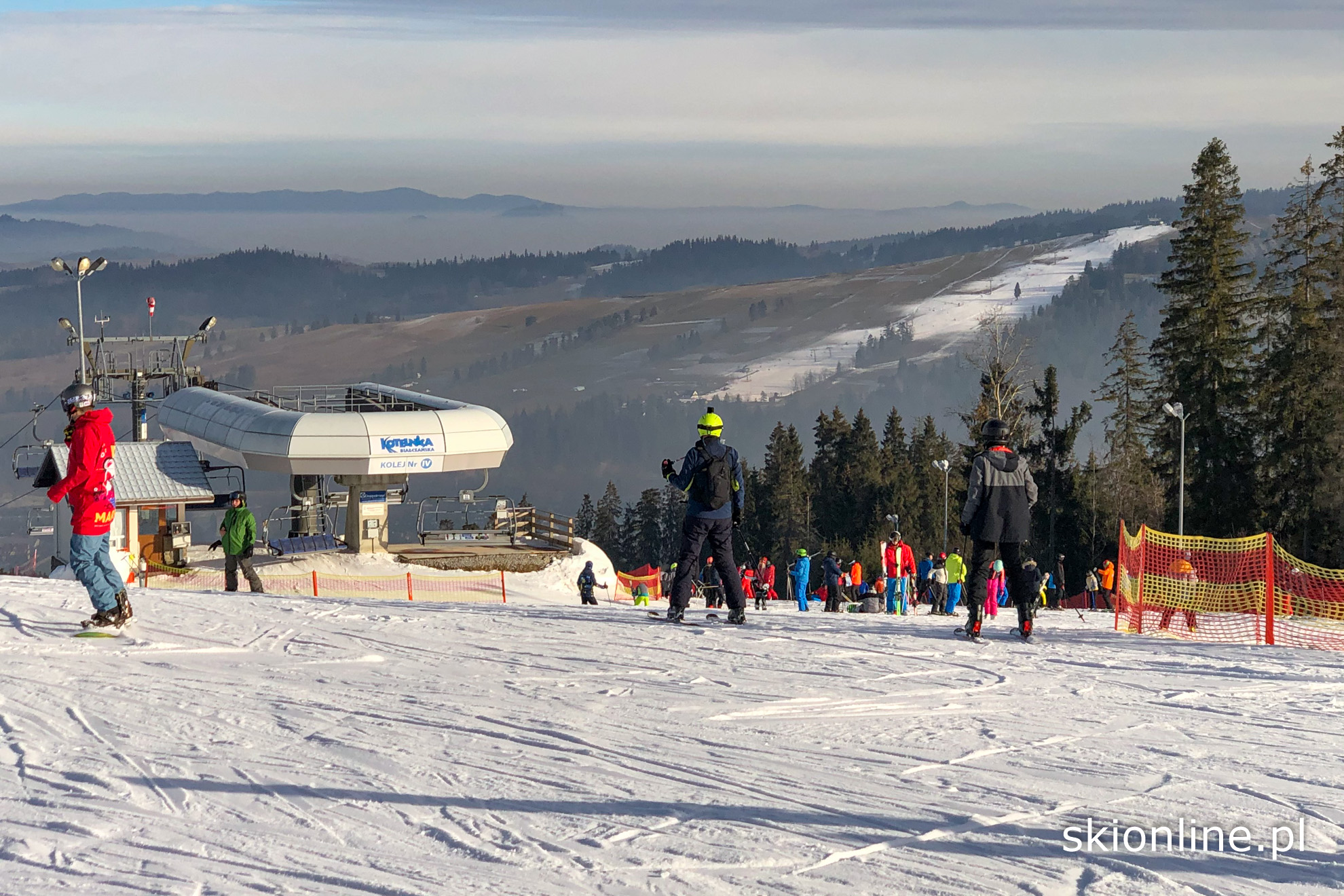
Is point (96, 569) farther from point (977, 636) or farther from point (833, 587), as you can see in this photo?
point (833, 587)

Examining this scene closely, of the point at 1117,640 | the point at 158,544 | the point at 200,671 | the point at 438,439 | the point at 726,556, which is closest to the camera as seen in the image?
the point at 200,671

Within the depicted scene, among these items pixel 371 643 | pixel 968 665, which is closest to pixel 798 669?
pixel 968 665

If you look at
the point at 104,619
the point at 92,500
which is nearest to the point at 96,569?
the point at 104,619

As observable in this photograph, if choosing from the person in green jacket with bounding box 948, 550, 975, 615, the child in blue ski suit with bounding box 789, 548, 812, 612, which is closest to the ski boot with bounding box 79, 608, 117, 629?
the person in green jacket with bounding box 948, 550, 975, 615

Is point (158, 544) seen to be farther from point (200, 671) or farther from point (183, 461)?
point (200, 671)

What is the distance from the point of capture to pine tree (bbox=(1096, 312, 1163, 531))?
7244 centimetres

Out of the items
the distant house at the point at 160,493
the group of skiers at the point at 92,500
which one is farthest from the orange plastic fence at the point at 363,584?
the group of skiers at the point at 92,500

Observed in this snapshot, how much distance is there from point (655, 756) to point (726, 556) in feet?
14.0

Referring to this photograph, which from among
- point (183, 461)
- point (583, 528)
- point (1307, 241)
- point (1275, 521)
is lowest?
point (583, 528)

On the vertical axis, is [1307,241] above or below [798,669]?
above

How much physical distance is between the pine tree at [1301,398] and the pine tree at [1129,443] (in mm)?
16050

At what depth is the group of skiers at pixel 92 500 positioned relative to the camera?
8992 millimetres

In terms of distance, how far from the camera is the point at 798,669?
891cm

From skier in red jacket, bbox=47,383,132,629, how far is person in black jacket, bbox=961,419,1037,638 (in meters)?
6.41
